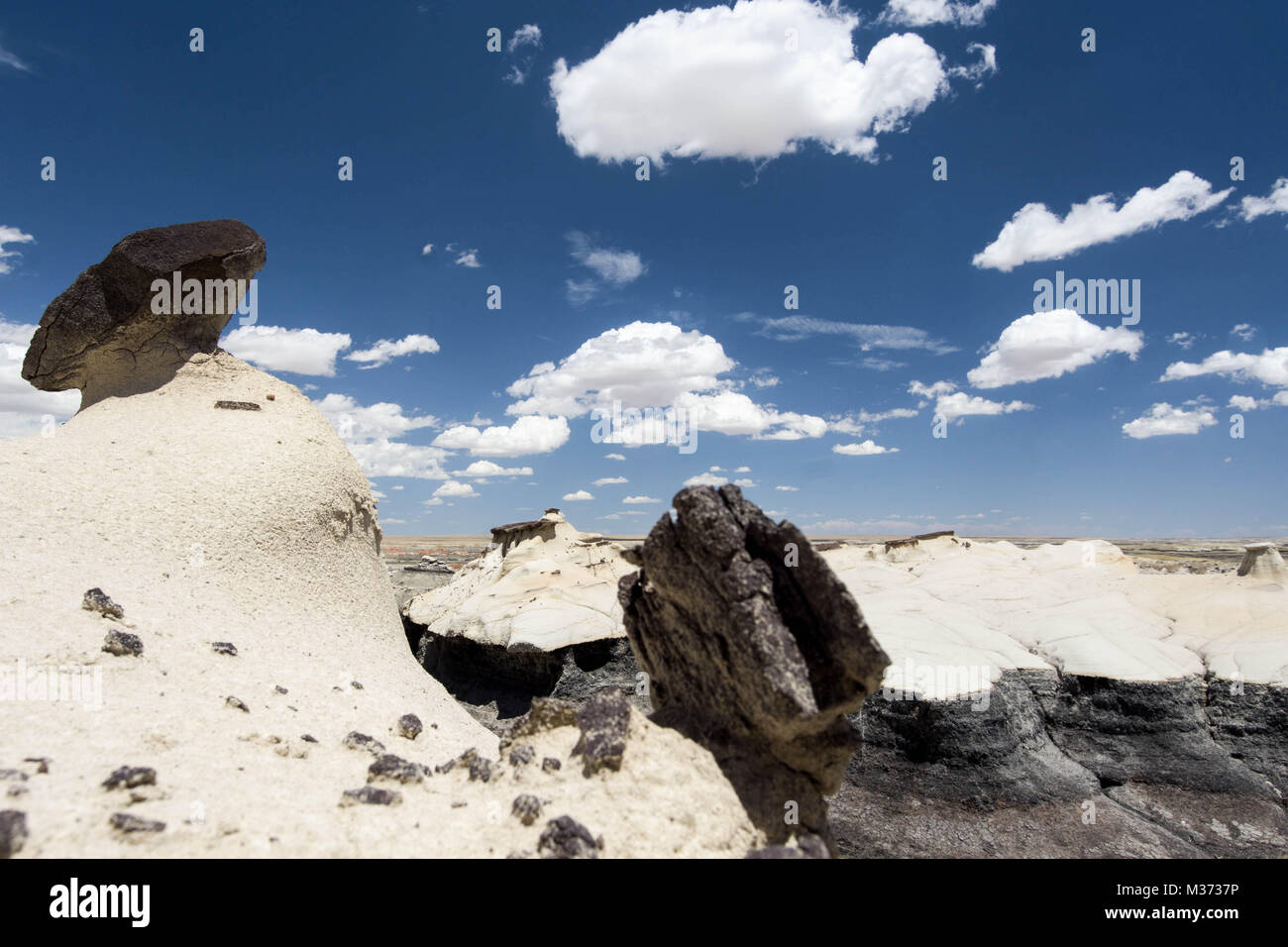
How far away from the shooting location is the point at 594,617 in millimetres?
18688

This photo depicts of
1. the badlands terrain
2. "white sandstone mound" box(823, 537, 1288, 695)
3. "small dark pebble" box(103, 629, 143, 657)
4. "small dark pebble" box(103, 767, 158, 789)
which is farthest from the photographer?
"white sandstone mound" box(823, 537, 1288, 695)

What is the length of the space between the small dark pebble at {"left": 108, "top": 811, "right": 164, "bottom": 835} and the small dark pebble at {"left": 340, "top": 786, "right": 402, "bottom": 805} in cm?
132

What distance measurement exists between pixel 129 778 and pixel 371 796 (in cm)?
187

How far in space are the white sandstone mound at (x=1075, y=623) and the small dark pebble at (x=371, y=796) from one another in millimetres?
9240

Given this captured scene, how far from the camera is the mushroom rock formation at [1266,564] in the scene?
17766mm

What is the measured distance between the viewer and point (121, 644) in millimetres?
8102

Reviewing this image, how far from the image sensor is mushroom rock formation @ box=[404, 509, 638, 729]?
1744cm

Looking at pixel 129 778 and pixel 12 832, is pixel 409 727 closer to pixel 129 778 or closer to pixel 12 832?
pixel 129 778

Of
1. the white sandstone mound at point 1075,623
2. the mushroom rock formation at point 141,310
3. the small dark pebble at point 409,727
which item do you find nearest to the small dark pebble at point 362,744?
the small dark pebble at point 409,727

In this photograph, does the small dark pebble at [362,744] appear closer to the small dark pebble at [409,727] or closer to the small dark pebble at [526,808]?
the small dark pebble at [409,727]

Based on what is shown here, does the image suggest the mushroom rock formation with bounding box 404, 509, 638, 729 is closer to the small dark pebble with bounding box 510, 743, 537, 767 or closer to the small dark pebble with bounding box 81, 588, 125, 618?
the small dark pebble with bounding box 510, 743, 537, 767

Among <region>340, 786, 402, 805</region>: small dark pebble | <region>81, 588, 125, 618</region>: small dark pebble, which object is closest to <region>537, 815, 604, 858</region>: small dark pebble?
<region>340, 786, 402, 805</region>: small dark pebble
